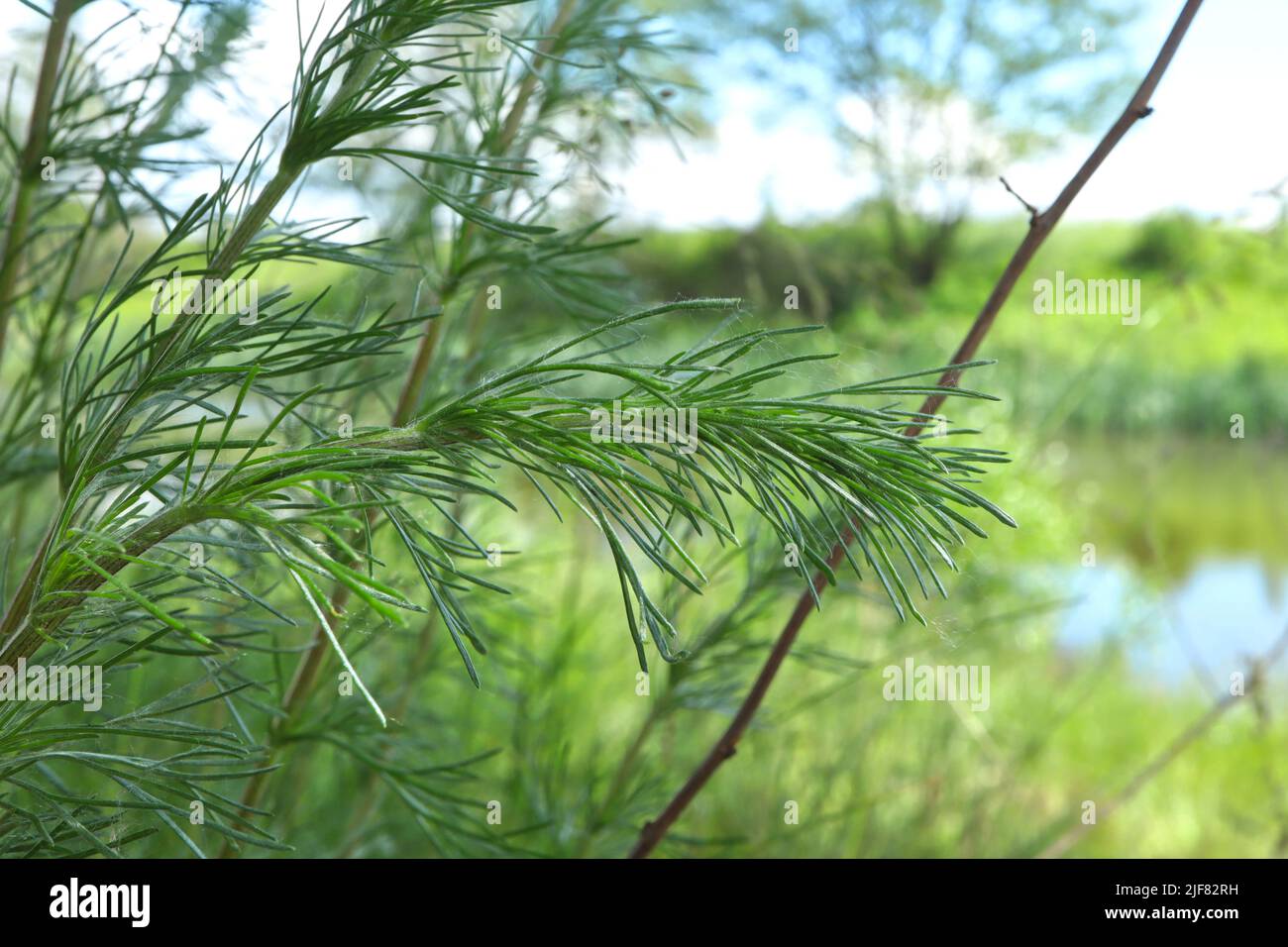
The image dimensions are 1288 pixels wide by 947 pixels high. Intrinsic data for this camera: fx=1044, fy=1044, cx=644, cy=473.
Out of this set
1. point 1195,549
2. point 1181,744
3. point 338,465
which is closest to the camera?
point 338,465

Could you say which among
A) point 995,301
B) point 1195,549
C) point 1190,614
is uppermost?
point 995,301

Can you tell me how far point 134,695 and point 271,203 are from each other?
0.49m

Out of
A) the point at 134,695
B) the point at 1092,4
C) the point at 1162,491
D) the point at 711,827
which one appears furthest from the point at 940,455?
the point at 1092,4

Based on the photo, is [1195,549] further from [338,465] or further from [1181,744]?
[338,465]

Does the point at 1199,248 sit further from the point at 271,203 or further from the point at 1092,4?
the point at 271,203

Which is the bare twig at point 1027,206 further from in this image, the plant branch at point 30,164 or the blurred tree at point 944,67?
the blurred tree at point 944,67

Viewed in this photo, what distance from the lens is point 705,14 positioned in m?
3.98

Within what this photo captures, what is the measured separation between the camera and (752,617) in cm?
42

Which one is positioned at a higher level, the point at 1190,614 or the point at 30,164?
the point at 30,164

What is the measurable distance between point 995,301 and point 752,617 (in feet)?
0.60

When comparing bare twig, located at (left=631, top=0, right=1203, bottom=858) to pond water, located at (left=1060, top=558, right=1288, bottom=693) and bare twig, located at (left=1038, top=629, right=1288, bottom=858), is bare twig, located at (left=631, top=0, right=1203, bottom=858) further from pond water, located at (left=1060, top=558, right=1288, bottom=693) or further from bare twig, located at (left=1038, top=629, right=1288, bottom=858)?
pond water, located at (left=1060, top=558, right=1288, bottom=693)

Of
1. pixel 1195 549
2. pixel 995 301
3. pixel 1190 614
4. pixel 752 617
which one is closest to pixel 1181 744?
pixel 752 617

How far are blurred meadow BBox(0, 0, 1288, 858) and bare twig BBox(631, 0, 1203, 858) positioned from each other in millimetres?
26

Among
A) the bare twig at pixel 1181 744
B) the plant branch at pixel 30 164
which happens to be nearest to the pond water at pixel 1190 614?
the bare twig at pixel 1181 744
